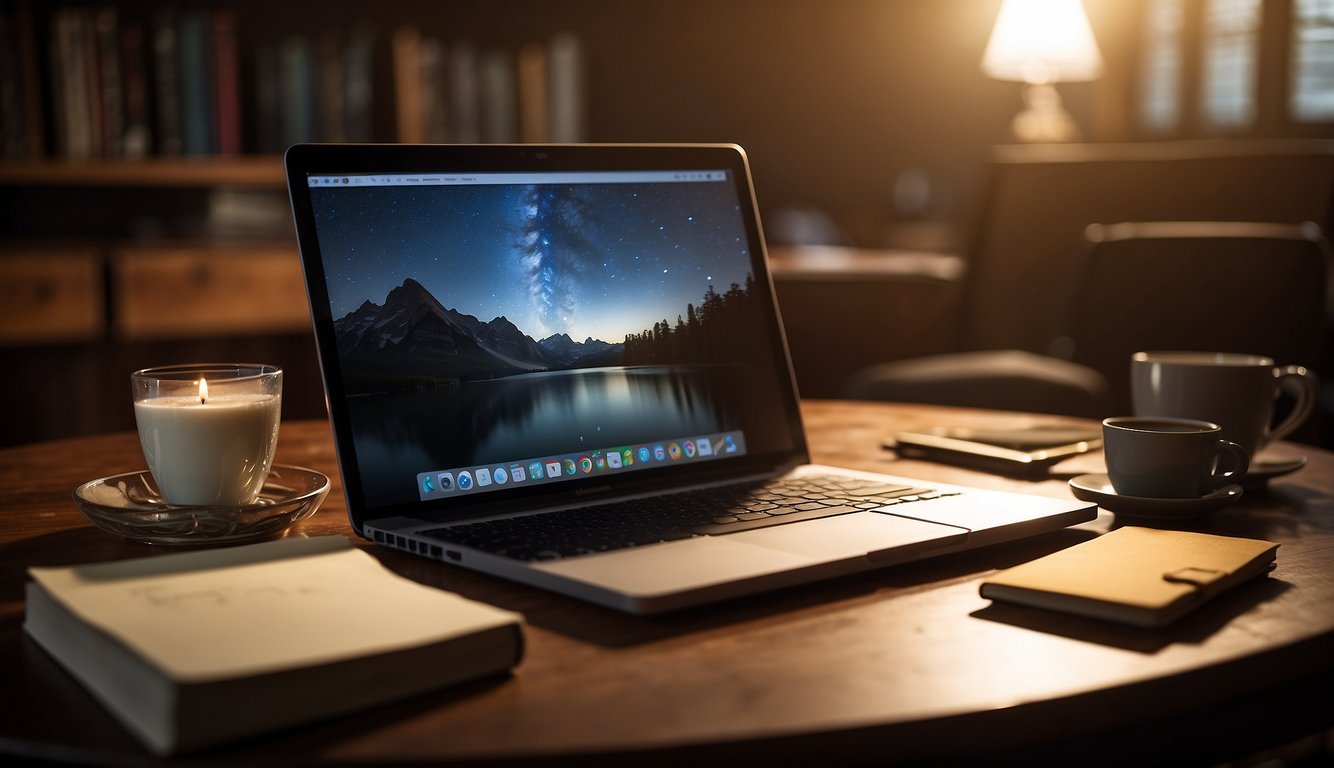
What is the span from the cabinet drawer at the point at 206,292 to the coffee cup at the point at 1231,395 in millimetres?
2148

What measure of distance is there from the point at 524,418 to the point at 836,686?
1.30 feet

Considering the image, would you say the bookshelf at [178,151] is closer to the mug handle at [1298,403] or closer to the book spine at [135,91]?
the book spine at [135,91]

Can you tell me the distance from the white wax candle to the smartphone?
57cm

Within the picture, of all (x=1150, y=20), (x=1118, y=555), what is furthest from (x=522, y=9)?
(x=1150, y=20)

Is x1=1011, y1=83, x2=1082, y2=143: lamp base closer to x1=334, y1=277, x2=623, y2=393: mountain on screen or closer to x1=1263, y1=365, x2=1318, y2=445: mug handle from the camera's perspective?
x1=1263, y1=365, x2=1318, y2=445: mug handle

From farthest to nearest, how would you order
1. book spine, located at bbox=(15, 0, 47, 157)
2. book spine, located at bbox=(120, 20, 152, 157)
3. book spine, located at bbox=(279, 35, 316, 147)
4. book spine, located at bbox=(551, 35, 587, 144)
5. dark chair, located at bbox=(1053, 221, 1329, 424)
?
book spine, located at bbox=(551, 35, 587, 144) < book spine, located at bbox=(279, 35, 316, 147) < book spine, located at bbox=(120, 20, 152, 157) < book spine, located at bbox=(15, 0, 47, 157) < dark chair, located at bbox=(1053, 221, 1329, 424)

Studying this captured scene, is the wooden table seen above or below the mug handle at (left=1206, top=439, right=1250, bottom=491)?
below

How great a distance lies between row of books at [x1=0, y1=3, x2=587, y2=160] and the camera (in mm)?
2533

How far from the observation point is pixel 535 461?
84cm

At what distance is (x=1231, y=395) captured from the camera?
0.98m

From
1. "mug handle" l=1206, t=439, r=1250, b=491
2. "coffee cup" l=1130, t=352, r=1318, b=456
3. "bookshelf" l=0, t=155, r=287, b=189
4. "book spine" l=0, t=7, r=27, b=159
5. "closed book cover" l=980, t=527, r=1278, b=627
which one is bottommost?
"closed book cover" l=980, t=527, r=1278, b=627

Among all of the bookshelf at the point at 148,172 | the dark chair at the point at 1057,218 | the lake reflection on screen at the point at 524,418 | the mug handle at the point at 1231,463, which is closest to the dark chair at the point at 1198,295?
the dark chair at the point at 1057,218

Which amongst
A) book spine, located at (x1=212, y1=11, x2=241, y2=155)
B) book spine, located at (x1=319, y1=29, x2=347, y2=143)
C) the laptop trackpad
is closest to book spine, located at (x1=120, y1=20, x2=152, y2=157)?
book spine, located at (x1=212, y1=11, x2=241, y2=155)

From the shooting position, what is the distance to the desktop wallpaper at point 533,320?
81cm
